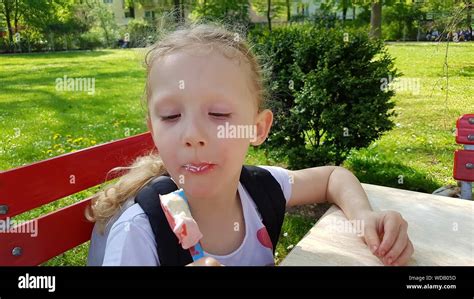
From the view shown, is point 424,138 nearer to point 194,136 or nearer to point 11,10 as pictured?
point 194,136

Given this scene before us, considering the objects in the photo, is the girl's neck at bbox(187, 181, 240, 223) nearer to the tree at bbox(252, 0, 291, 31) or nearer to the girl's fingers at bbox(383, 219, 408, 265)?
the girl's fingers at bbox(383, 219, 408, 265)

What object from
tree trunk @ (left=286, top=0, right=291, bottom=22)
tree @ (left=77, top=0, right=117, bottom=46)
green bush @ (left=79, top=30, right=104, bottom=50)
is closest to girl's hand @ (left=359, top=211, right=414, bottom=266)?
green bush @ (left=79, top=30, right=104, bottom=50)

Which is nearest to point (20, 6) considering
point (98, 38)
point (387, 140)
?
point (98, 38)

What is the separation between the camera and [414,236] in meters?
1.49

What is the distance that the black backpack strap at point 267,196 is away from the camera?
64.2 inches

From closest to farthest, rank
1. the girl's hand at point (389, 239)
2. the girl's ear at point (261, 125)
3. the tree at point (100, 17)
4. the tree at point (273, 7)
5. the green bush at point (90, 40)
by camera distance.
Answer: the girl's hand at point (389, 239) < the girl's ear at point (261, 125) < the green bush at point (90, 40) < the tree at point (100, 17) < the tree at point (273, 7)

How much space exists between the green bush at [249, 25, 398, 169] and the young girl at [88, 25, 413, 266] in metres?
2.62

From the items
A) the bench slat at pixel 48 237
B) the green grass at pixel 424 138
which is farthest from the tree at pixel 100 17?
the bench slat at pixel 48 237

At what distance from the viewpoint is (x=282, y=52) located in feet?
15.4

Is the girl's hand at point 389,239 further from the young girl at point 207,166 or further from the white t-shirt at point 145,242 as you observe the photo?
the white t-shirt at point 145,242

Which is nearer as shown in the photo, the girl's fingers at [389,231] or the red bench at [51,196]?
the girl's fingers at [389,231]
